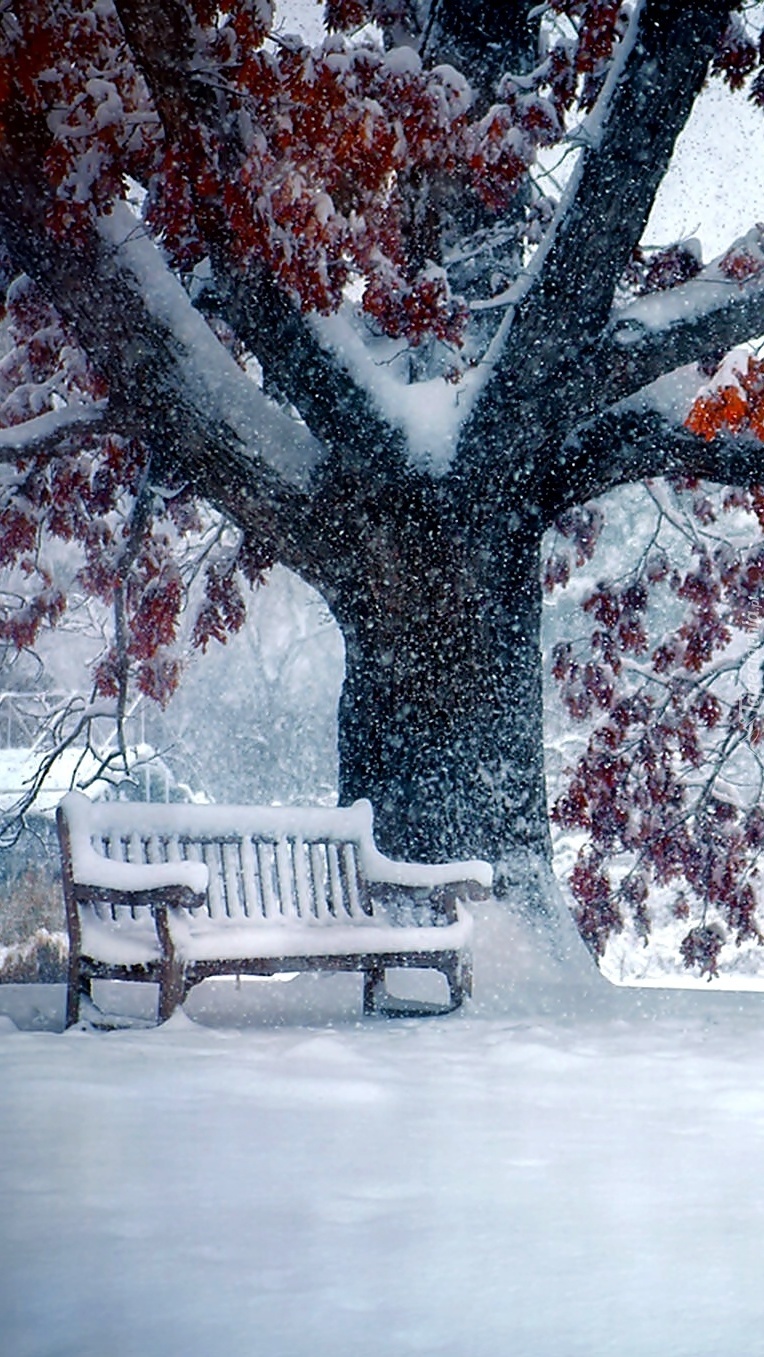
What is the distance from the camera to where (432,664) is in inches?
300

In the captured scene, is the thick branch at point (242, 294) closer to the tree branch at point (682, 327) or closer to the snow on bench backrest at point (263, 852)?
the tree branch at point (682, 327)

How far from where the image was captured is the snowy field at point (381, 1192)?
8.10ft

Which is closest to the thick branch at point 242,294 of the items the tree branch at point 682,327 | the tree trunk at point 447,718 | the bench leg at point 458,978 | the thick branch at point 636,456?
the tree trunk at point 447,718

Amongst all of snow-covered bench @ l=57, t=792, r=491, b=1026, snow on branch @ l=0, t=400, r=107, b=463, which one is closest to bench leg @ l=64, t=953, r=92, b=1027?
snow-covered bench @ l=57, t=792, r=491, b=1026

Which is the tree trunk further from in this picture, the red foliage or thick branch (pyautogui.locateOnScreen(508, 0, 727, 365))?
the red foliage

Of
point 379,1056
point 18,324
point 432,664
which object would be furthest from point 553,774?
point 379,1056

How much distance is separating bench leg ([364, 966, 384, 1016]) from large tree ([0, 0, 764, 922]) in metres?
0.81

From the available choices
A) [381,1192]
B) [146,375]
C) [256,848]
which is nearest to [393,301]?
[146,375]

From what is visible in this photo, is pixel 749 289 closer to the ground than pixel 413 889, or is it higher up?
higher up

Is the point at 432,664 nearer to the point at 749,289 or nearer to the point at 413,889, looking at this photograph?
the point at 413,889

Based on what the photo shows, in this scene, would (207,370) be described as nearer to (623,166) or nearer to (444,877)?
(623,166)

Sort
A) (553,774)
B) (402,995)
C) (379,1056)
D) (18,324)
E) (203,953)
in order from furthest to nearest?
(553,774)
(18,324)
(402,995)
(203,953)
(379,1056)

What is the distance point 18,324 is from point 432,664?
4.71m

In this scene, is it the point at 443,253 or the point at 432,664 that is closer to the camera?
the point at 432,664
